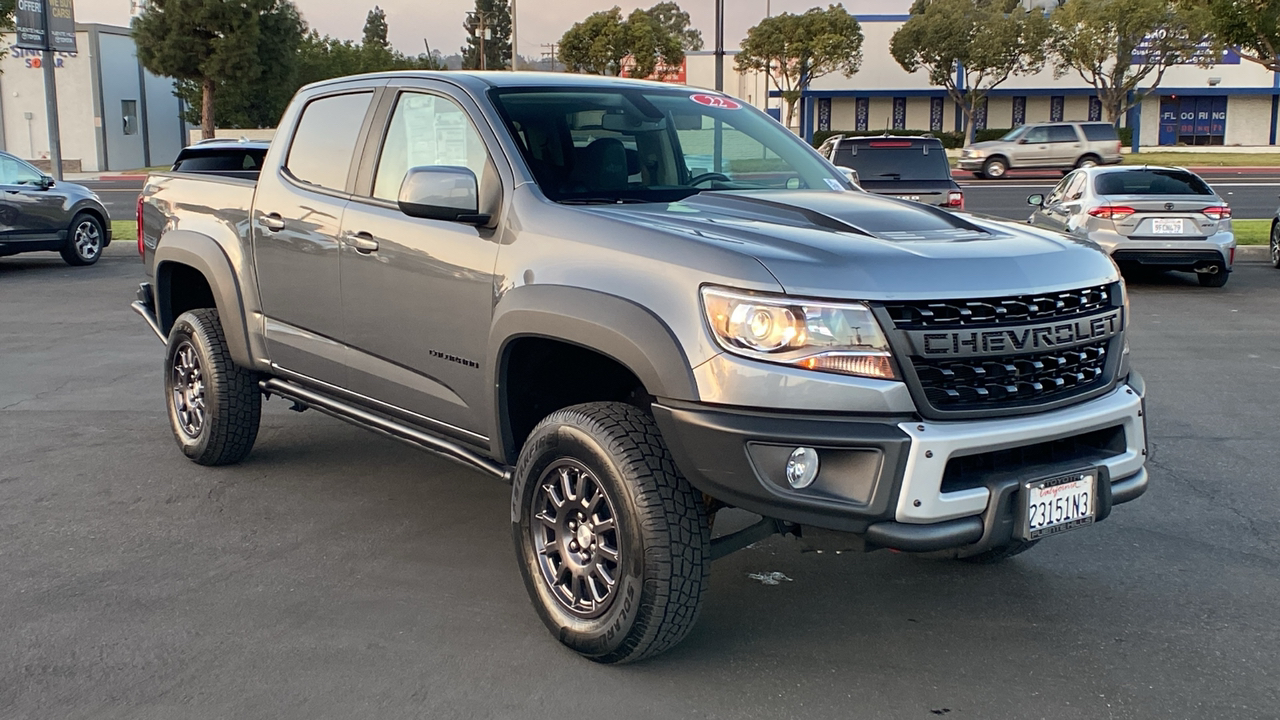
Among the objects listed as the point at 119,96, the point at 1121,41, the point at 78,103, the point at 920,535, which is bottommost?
the point at 920,535

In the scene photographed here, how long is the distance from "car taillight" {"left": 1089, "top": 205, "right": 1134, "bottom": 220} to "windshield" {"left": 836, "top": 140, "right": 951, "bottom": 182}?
227 cm

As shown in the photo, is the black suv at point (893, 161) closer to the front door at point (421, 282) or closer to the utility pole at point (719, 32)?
the front door at point (421, 282)

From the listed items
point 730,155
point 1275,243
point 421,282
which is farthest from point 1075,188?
point 421,282

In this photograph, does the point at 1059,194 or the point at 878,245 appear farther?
the point at 1059,194

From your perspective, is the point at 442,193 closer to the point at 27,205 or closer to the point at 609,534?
the point at 609,534

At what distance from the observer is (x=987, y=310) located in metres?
3.48

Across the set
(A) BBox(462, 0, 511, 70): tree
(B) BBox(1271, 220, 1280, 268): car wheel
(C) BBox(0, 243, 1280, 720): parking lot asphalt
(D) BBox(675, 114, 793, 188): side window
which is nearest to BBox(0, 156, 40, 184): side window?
(C) BBox(0, 243, 1280, 720): parking lot asphalt

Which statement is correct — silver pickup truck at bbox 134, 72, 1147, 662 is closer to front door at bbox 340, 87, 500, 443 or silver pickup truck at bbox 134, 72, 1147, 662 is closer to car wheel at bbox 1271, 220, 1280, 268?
front door at bbox 340, 87, 500, 443

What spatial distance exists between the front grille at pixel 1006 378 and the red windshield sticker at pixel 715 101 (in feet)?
6.87

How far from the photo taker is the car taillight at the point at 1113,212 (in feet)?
42.4

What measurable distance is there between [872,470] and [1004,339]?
58 centimetres

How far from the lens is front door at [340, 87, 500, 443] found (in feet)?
14.0

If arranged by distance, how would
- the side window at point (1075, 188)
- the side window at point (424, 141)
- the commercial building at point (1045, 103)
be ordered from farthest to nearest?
the commercial building at point (1045, 103) → the side window at point (1075, 188) → the side window at point (424, 141)

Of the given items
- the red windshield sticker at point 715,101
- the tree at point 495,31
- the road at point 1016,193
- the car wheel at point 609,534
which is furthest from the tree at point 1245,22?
the tree at point 495,31
